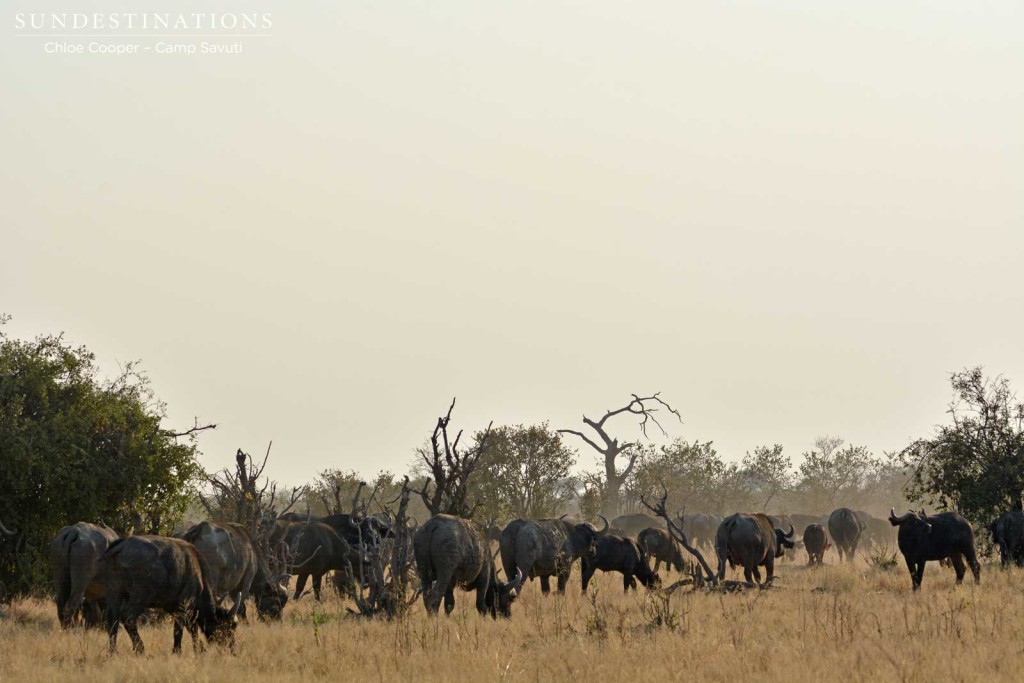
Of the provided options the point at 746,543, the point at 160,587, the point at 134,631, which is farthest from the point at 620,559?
the point at 160,587

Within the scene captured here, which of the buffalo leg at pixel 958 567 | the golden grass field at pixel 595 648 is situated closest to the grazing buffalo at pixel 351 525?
the golden grass field at pixel 595 648

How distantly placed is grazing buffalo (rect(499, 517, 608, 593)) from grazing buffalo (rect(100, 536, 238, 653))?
8.54 meters

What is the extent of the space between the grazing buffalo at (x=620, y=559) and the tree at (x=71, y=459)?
30.1ft

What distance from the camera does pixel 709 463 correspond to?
7350 centimetres

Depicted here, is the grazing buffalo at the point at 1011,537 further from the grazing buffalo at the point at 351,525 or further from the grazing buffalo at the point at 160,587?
the grazing buffalo at the point at 160,587

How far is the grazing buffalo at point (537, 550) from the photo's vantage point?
22688mm

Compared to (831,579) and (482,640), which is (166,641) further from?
(831,579)

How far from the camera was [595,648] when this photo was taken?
558 inches

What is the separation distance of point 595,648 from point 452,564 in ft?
16.2

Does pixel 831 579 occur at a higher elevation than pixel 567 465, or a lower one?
lower

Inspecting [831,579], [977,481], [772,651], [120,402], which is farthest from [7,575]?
[977,481]

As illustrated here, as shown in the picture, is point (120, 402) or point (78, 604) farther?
point (120, 402)

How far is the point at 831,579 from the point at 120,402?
16.9m

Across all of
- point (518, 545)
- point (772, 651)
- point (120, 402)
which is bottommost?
point (772, 651)
